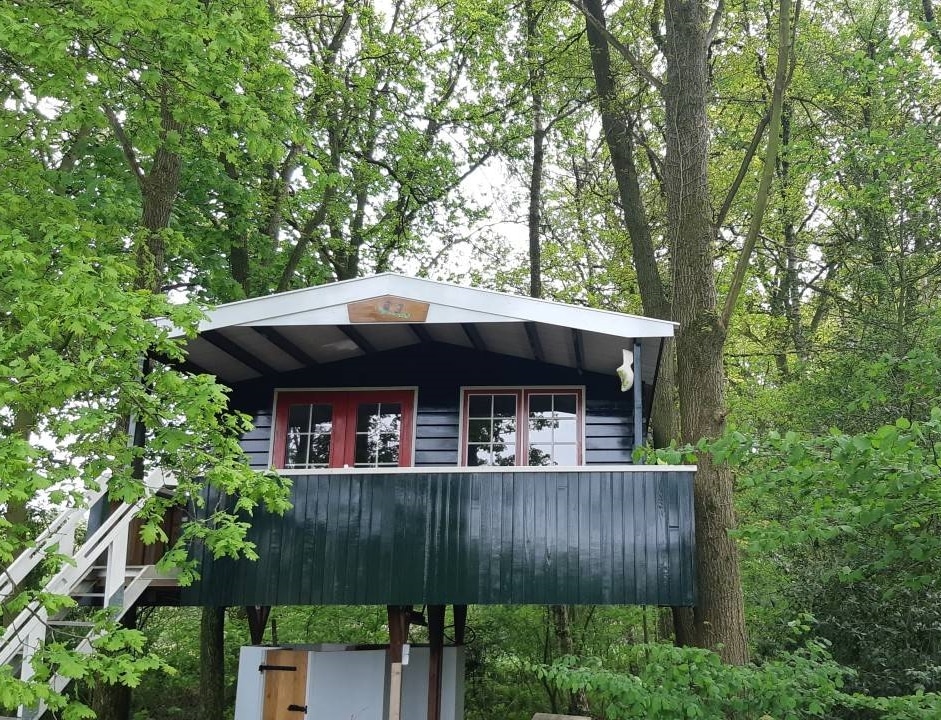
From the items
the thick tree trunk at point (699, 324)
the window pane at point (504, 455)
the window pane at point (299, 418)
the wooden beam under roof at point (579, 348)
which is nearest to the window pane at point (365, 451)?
the window pane at point (299, 418)

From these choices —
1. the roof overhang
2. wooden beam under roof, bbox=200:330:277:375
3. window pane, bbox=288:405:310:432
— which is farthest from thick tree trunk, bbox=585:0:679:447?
wooden beam under roof, bbox=200:330:277:375

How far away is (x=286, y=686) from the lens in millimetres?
10086

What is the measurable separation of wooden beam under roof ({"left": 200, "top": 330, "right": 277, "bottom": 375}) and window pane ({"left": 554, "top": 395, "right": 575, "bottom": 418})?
3.69 meters

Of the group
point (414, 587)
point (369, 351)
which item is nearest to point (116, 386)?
point (414, 587)

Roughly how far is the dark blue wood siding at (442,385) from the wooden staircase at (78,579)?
215cm

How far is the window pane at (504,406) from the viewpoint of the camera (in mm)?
11695

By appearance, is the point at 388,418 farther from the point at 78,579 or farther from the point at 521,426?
the point at 78,579

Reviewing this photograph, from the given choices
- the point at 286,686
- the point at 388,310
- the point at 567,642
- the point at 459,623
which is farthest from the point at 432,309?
the point at 567,642

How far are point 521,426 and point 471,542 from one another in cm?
265

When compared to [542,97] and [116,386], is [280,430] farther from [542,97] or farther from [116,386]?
[542,97]

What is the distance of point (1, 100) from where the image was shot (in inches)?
438

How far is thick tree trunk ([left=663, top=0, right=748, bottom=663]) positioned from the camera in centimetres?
955

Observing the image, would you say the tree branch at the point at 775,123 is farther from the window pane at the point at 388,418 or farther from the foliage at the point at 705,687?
the window pane at the point at 388,418

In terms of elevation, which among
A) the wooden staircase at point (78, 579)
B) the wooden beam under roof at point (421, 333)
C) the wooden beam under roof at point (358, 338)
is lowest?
the wooden staircase at point (78, 579)
